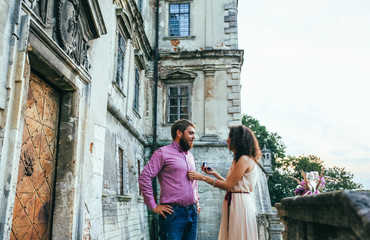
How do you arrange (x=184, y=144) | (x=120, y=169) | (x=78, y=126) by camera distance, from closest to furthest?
A: (x=184, y=144) < (x=78, y=126) < (x=120, y=169)

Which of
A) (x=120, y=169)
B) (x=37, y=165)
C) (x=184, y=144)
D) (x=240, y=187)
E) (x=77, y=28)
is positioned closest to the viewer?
(x=240, y=187)

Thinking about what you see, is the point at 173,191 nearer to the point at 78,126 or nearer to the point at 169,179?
the point at 169,179

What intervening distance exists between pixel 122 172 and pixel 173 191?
6.56 meters

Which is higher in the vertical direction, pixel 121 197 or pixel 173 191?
pixel 173 191

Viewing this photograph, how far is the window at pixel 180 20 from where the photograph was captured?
588 inches

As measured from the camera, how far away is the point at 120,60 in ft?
33.4

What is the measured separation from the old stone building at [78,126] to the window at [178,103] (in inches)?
23.0

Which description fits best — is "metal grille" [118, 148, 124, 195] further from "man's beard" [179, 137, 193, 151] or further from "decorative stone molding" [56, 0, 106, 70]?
"man's beard" [179, 137, 193, 151]

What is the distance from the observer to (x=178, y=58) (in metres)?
14.4

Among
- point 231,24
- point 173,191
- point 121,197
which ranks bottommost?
point 121,197

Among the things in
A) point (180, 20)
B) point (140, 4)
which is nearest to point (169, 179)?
point (140, 4)

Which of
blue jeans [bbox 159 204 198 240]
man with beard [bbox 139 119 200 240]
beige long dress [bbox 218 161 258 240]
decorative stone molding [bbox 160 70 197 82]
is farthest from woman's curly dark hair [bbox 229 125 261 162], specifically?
decorative stone molding [bbox 160 70 197 82]

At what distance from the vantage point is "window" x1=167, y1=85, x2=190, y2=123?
46.3 ft

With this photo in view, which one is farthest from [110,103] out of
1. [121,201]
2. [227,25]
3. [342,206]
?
[227,25]
